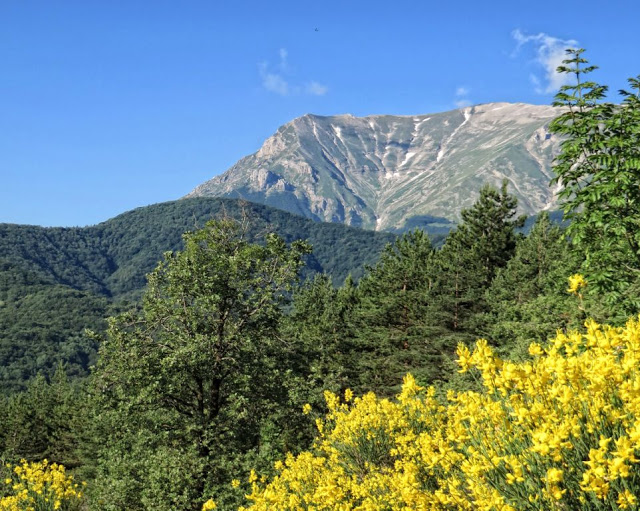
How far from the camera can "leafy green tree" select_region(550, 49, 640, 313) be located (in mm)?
8935

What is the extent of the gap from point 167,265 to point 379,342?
2107 centimetres

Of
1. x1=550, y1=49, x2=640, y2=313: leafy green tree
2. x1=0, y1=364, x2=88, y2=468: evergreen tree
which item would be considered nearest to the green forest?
x1=550, y1=49, x2=640, y2=313: leafy green tree

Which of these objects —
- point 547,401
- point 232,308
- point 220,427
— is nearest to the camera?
point 547,401

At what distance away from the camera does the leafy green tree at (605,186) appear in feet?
29.3

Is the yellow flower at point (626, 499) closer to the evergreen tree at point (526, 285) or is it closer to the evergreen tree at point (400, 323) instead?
the evergreen tree at point (526, 285)

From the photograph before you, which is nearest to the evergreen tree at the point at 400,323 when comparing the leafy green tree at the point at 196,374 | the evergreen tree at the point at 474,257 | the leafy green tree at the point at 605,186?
the evergreen tree at the point at 474,257

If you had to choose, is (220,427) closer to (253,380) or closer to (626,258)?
(253,380)

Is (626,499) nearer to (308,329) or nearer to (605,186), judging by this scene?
(605,186)

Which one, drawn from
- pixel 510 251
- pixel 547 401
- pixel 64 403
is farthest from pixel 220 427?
pixel 64 403

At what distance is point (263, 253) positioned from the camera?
19578 millimetres

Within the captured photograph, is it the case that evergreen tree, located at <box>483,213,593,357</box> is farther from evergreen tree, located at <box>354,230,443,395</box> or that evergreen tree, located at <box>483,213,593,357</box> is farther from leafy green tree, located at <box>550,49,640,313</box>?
leafy green tree, located at <box>550,49,640,313</box>

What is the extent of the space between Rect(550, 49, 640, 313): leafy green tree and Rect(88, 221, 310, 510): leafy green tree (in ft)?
35.5

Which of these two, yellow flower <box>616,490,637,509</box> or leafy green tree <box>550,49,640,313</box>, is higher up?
leafy green tree <box>550,49,640,313</box>

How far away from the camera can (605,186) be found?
8.88 meters
